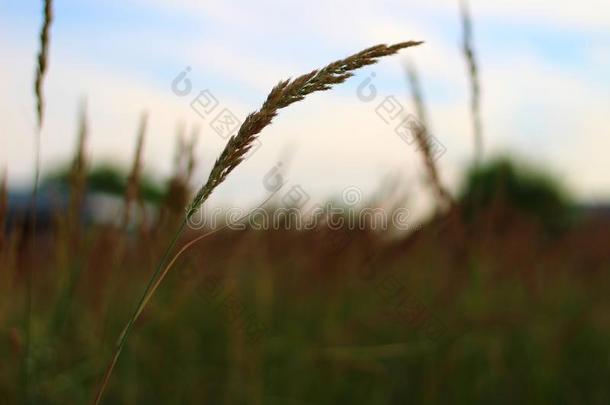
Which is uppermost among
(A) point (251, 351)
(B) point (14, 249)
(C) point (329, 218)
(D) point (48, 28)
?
(D) point (48, 28)

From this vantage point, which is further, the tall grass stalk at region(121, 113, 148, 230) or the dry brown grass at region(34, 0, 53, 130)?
the tall grass stalk at region(121, 113, 148, 230)

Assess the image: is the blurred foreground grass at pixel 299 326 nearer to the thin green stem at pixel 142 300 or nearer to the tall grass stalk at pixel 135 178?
the tall grass stalk at pixel 135 178

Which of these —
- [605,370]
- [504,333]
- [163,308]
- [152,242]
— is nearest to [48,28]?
[152,242]

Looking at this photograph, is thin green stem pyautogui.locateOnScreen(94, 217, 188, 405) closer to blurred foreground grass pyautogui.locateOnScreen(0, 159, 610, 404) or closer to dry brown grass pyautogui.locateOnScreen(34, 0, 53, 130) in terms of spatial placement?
dry brown grass pyautogui.locateOnScreen(34, 0, 53, 130)

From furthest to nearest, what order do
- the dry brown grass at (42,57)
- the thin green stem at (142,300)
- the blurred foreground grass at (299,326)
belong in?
the blurred foreground grass at (299,326), the dry brown grass at (42,57), the thin green stem at (142,300)

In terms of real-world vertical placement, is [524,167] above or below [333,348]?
above

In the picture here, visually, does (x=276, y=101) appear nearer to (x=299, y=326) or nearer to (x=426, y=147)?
(x=426, y=147)

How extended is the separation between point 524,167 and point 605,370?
9.61 meters

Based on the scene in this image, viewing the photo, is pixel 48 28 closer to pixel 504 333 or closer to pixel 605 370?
pixel 504 333

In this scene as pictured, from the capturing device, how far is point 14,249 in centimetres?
151

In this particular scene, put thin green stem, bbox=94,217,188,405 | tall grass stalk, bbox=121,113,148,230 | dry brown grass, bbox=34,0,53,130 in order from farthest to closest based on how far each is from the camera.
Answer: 1. tall grass stalk, bbox=121,113,148,230
2. dry brown grass, bbox=34,0,53,130
3. thin green stem, bbox=94,217,188,405

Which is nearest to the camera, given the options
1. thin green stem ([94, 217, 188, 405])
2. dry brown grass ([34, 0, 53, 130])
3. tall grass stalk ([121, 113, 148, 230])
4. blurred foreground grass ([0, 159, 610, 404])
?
thin green stem ([94, 217, 188, 405])

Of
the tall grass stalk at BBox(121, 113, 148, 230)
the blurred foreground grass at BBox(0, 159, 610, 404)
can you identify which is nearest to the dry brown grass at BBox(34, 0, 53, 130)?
the tall grass stalk at BBox(121, 113, 148, 230)

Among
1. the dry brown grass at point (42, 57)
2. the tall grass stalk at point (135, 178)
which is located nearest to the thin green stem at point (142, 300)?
the dry brown grass at point (42, 57)
